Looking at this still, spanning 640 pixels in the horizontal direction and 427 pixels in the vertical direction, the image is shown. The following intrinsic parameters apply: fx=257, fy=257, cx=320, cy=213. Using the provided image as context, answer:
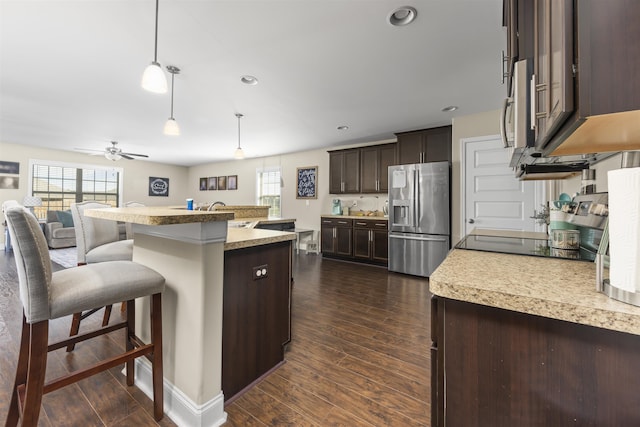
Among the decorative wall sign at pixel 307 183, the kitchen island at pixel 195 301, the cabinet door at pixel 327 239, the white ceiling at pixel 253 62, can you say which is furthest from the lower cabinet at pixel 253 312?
the decorative wall sign at pixel 307 183

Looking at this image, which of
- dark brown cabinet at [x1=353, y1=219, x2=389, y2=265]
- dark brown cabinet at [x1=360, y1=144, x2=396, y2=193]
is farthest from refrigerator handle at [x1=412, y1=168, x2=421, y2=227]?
dark brown cabinet at [x1=360, y1=144, x2=396, y2=193]

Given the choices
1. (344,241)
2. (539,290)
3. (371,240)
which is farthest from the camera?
(344,241)

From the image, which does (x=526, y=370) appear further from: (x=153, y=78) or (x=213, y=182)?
(x=213, y=182)

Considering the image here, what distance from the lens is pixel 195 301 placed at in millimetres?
1258

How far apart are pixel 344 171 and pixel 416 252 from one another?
226cm

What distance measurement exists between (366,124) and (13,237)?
405 cm

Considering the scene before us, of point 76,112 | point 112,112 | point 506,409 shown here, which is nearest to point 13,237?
point 506,409

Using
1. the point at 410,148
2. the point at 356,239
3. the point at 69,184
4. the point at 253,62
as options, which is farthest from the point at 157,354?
the point at 69,184

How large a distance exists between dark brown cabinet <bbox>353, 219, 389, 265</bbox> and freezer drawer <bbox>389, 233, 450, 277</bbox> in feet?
1.02

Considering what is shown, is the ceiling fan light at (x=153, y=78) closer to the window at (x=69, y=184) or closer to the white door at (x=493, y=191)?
the white door at (x=493, y=191)

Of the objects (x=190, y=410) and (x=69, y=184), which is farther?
(x=69, y=184)

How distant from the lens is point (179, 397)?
51.9 inches

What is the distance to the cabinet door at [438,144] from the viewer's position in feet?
13.2

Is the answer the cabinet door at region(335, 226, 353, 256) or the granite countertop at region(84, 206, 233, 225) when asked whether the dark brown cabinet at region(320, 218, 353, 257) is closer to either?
the cabinet door at region(335, 226, 353, 256)
